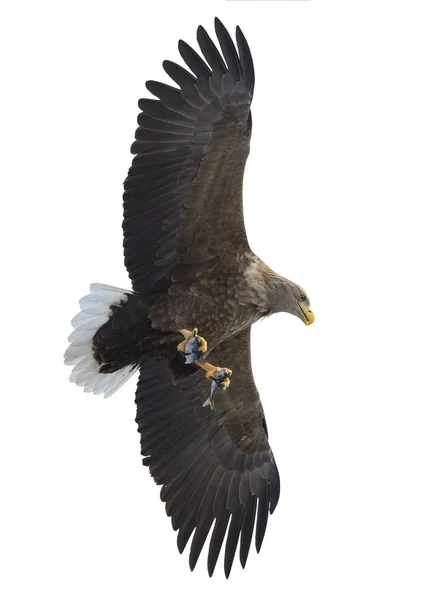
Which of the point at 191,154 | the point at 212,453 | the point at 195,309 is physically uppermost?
the point at 191,154

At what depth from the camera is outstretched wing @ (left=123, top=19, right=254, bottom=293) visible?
21.0 feet

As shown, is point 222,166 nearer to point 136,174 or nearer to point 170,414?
point 136,174

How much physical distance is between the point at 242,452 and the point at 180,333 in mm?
997

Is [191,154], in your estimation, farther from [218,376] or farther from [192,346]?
[218,376]

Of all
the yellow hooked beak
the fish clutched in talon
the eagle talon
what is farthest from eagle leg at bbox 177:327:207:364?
the yellow hooked beak

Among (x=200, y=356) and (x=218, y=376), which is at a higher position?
(x=200, y=356)

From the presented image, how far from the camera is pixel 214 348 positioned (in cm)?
714

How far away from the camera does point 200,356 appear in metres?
6.61

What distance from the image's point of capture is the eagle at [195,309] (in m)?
6.43

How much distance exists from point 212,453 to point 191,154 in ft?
6.19

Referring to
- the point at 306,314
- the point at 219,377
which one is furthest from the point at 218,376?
the point at 306,314

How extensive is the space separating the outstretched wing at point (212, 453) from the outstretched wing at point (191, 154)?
0.88 metres

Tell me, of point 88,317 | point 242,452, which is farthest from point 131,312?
point 242,452

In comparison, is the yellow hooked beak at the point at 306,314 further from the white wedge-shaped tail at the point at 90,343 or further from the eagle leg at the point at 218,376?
the white wedge-shaped tail at the point at 90,343
